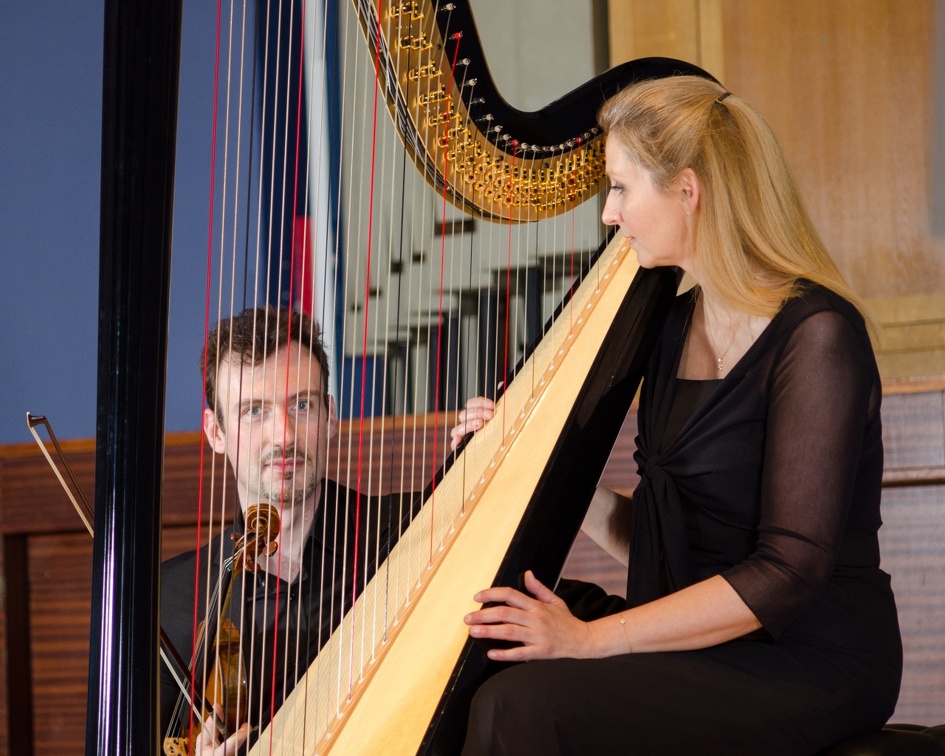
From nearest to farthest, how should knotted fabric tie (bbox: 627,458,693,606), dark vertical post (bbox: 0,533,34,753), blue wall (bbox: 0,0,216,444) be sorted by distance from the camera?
knotted fabric tie (bbox: 627,458,693,606)
dark vertical post (bbox: 0,533,34,753)
blue wall (bbox: 0,0,216,444)

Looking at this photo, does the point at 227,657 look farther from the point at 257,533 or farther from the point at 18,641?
the point at 18,641

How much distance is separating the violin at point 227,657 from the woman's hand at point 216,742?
0.01 metres

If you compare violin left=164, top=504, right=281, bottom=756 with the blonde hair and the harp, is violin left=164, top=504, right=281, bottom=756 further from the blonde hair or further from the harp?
the blonde hair

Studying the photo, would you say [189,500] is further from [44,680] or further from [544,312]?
[544,312]

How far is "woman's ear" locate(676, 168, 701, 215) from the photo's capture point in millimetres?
1280

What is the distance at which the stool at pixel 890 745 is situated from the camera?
3.14 feet

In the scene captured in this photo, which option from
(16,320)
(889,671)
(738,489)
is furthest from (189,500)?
(889,671)

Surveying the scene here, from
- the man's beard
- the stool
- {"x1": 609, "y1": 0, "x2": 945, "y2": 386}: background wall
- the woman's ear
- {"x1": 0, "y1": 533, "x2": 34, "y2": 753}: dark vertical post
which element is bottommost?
{"x1": 0, "y1": 533, "x2": 34, "y2": 753}: dark vertical post

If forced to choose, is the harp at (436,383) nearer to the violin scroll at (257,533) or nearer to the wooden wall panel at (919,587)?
the violin scroll at (257,533)

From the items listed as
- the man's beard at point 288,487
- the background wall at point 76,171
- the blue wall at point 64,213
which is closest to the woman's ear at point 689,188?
the man's beard at point 288,487

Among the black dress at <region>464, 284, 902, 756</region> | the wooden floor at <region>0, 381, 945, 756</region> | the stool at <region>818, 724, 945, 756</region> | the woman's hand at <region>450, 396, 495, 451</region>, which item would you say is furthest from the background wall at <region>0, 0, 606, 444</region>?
the stool at <region>818, 724, 945, 756</region>

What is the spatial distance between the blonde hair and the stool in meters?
0.47

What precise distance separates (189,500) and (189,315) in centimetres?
55

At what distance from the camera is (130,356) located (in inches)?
24.9
